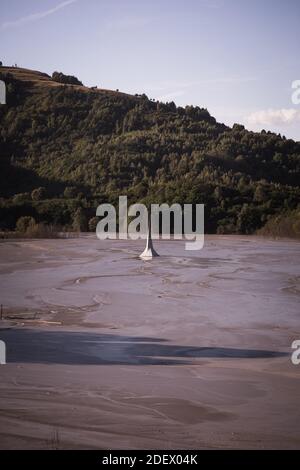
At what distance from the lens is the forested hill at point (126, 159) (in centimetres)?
3472

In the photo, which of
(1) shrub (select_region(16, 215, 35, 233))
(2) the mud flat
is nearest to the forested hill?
(1) shrub (select_region(16, 215, 35, 233))

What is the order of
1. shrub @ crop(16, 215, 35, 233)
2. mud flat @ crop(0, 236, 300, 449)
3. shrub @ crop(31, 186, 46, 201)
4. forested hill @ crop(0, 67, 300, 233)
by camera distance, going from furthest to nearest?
shrub @ crop(31, 186, 46, 201) < forested hill @ crop(0, 67, 300, 233) < shrub @ crop(16, 215, 35, 233) < mud flat @ crop(0, 236, 300, 449)

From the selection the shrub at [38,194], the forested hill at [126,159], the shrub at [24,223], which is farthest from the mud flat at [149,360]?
the shrub at [38,194]

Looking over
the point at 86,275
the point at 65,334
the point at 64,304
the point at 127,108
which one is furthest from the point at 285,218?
the point at 127,108

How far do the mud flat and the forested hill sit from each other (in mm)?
18559

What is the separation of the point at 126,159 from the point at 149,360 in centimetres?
3935

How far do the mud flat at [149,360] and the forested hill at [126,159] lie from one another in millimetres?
18559

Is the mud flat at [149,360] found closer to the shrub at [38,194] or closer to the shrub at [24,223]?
the shrub at [24,223]

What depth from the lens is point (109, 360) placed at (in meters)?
7.29

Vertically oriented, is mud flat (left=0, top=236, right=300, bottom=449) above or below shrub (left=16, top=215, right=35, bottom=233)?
below

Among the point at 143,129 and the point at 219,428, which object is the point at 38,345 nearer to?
the point at 219,428

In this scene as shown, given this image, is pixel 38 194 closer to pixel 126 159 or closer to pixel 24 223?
pixel 24 223

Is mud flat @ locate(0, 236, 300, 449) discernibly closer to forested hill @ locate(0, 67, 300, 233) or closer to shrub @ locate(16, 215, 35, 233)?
shrub @ locate(16, 215, 35, 233)

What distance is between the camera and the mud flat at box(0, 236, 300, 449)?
499cm
